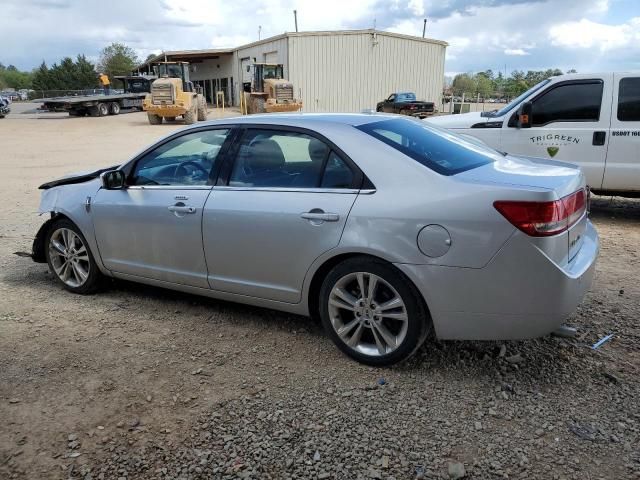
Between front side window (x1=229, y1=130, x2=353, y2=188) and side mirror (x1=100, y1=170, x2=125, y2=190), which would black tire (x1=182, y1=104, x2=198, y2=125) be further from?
front side window (x1=229, y1=130, x2=353, y2=188)

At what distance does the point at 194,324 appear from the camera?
165 inches

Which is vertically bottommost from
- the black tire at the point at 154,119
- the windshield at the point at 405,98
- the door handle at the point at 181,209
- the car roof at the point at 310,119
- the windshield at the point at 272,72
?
the black tire at the point at 154,119

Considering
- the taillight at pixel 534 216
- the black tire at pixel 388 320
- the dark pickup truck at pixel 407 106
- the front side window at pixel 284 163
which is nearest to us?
the taillight at pixel 534 216

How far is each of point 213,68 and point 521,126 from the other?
48.9 meters

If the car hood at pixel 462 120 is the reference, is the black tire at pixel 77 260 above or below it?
below

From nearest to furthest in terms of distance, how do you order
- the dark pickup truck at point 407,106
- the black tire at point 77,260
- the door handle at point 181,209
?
the door handle at point 181,209
the black tire at point 77,260
the dark pickup truck at point 407,106

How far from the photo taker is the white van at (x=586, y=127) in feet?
22.8

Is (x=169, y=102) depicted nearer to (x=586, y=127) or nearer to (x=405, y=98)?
(x=405, y=98)

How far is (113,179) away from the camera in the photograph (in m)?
4.36

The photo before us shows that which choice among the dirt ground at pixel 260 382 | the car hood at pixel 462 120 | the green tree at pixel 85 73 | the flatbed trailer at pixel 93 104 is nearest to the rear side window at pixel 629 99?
the car hood at pixel 462 120

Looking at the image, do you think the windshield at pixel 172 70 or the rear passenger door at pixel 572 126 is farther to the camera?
the windshield at pixel 172 70

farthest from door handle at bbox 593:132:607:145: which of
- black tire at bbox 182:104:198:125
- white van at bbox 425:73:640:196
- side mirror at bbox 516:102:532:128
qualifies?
black tire at bbox 182:104:198:125

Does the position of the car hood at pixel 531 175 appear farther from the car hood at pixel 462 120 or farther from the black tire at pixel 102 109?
the black tire at pixel 102 109

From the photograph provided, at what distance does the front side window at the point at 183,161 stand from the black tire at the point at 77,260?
2.56 ft
